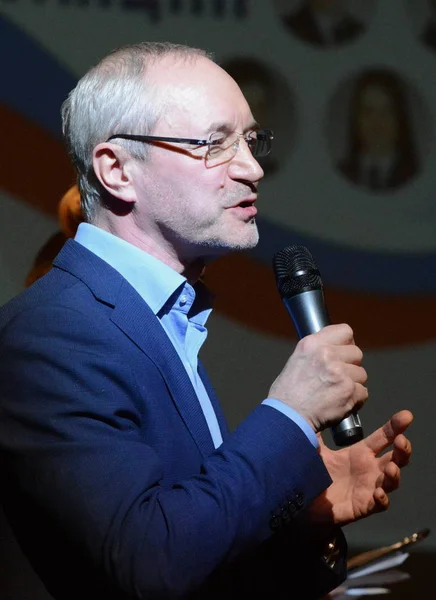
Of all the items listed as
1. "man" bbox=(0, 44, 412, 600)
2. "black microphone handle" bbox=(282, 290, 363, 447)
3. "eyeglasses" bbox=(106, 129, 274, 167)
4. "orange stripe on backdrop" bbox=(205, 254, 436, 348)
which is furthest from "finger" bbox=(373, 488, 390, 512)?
"orange stripe on backdrop" bbox=(205, 254, 436, 348)

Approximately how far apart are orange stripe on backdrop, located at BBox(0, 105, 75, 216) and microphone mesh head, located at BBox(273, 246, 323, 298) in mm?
1551

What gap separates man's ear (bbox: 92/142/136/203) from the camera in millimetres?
1437

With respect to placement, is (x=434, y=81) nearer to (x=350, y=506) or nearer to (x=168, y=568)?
(x=350, y=506)

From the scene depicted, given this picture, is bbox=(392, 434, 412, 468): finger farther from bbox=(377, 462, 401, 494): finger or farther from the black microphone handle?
the black microphone handle

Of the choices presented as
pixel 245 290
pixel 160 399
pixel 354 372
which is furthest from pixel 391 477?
pixel 245 290

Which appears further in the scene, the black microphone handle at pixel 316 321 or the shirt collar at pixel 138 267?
the shirt collar at pixel 138 267

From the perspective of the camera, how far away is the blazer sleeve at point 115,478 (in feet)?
3.57

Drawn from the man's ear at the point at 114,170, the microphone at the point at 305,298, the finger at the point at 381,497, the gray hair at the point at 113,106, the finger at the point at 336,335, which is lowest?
the finger at the point at 381,497

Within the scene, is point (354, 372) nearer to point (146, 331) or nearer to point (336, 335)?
point (336, 335)

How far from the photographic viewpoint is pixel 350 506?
4.94ft

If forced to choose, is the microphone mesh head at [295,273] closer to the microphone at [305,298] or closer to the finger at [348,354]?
the microphone at [305,298]

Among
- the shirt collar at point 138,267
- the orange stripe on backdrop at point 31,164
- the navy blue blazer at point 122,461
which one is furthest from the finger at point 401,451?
the orange stripe on backdrop at point 31,164

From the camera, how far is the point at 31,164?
2.87 metres

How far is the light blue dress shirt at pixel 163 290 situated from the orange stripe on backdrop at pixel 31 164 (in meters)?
1.47
